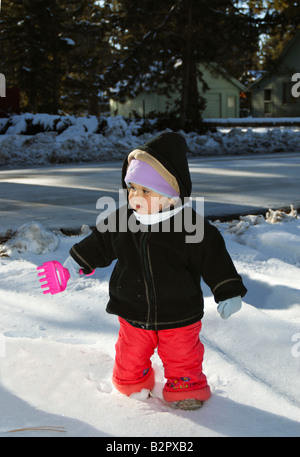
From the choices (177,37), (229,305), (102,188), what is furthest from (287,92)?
(229,305)

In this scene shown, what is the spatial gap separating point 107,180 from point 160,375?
585 centimetres

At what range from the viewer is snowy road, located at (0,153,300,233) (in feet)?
18.0

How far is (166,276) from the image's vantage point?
2.07 m

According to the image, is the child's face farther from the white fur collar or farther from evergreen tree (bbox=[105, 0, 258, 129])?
evergreen tree (bbox=[105, 0, 258, 129])

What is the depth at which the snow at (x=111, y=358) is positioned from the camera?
1.90 m

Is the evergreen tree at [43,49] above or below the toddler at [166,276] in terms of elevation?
above

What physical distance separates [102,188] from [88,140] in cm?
532

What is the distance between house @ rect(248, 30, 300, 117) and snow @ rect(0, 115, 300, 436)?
26.8m

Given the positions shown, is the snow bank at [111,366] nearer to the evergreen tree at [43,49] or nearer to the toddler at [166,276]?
the toddler at [166,276]

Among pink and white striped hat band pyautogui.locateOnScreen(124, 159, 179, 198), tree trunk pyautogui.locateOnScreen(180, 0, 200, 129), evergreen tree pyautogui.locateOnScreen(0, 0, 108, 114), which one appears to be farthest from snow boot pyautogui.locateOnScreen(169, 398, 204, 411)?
evergreen tree pyautogui.locateOnScreen(0, 0, 108, 114)

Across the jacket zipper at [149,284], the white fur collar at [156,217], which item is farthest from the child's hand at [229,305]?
the white fur collar at [156,217]

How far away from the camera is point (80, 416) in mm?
1938

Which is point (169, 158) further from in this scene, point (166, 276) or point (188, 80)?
point (188, 80)

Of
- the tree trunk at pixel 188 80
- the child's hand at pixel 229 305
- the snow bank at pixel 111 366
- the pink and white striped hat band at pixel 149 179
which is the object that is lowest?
the snow bank at pixel 111 366
